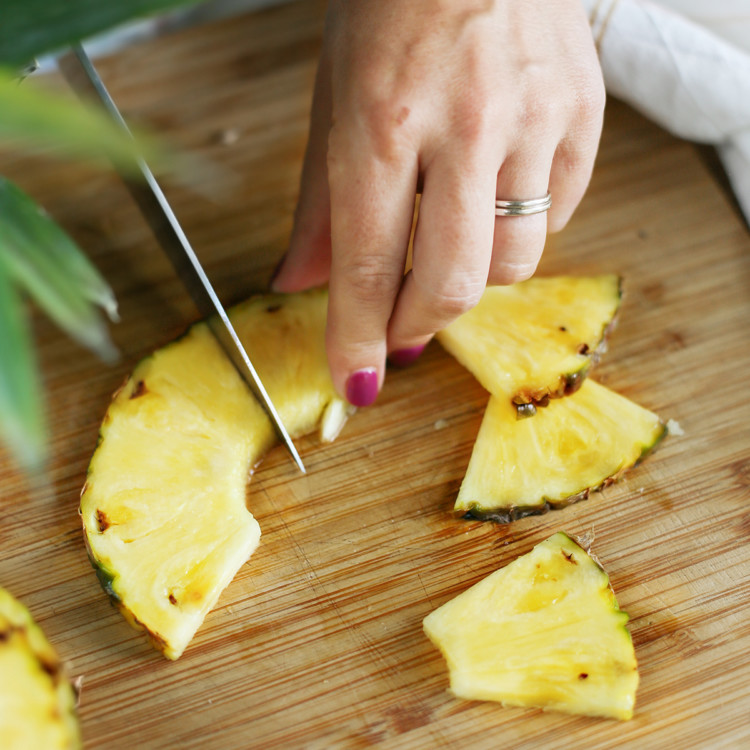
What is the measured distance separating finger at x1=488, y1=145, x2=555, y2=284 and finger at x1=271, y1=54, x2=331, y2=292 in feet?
1.22

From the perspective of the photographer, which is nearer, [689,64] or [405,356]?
[405,356]

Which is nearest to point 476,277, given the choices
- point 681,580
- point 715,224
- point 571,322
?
point 571,322

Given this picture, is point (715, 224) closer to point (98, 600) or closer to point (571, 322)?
point (571, 322)

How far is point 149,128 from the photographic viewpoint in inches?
79.0

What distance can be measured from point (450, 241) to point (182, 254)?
1.99ft

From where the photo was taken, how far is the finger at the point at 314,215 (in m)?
1.58

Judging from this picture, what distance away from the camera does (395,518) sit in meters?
1.45

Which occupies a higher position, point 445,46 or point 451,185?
point 445,46

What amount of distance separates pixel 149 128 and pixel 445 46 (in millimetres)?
1002

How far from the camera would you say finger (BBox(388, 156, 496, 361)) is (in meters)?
1.24

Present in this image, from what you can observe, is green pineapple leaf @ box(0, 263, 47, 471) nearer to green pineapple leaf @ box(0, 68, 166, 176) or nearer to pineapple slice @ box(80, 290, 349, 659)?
green pineapple leaf @ box(0, 68, 166, 176)

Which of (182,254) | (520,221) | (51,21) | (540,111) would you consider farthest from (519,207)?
(51,21)

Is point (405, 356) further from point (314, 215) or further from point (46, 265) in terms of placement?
point (46, 265)

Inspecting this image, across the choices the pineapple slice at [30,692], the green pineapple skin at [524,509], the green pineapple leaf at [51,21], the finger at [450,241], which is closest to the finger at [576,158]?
the finger at [450,241]
